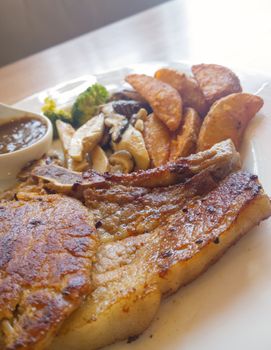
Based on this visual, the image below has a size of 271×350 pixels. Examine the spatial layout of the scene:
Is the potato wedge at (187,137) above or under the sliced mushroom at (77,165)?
Answer: above

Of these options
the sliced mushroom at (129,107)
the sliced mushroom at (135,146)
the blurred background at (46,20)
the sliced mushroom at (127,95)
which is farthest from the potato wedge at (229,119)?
the blurred background at (46,20)

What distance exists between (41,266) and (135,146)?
1.30 meters

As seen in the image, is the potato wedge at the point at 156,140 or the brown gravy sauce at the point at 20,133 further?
the brown gravy sauce at the point at 20,133

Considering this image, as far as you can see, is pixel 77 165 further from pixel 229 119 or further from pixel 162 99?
pixel 229 119

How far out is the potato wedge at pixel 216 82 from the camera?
2865 mm

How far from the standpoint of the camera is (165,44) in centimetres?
474

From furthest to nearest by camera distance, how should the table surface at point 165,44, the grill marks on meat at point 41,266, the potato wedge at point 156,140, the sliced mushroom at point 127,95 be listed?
1. the table surface at point 165,44
2. the sliced mushroom at point 127,95
3. the potato wedge at point 156,140
4. the grill marks on meat at point 41,266

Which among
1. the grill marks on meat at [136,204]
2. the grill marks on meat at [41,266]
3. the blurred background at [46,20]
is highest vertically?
the grill marks on meat at [41,266]

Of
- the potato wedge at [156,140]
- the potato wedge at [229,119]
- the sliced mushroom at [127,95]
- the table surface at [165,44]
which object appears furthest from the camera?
the table surface at [165,44]

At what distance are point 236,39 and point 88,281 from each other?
11.8ft

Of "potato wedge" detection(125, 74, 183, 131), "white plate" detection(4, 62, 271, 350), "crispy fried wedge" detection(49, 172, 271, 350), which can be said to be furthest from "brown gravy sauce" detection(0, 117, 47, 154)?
"white plate" detection(4, 62, 271, 350)

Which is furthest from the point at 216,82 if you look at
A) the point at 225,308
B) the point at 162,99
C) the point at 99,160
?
the point at 225,308

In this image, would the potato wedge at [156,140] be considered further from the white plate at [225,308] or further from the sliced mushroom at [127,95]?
the white plate at [225,308]

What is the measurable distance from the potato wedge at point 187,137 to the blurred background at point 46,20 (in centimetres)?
475
